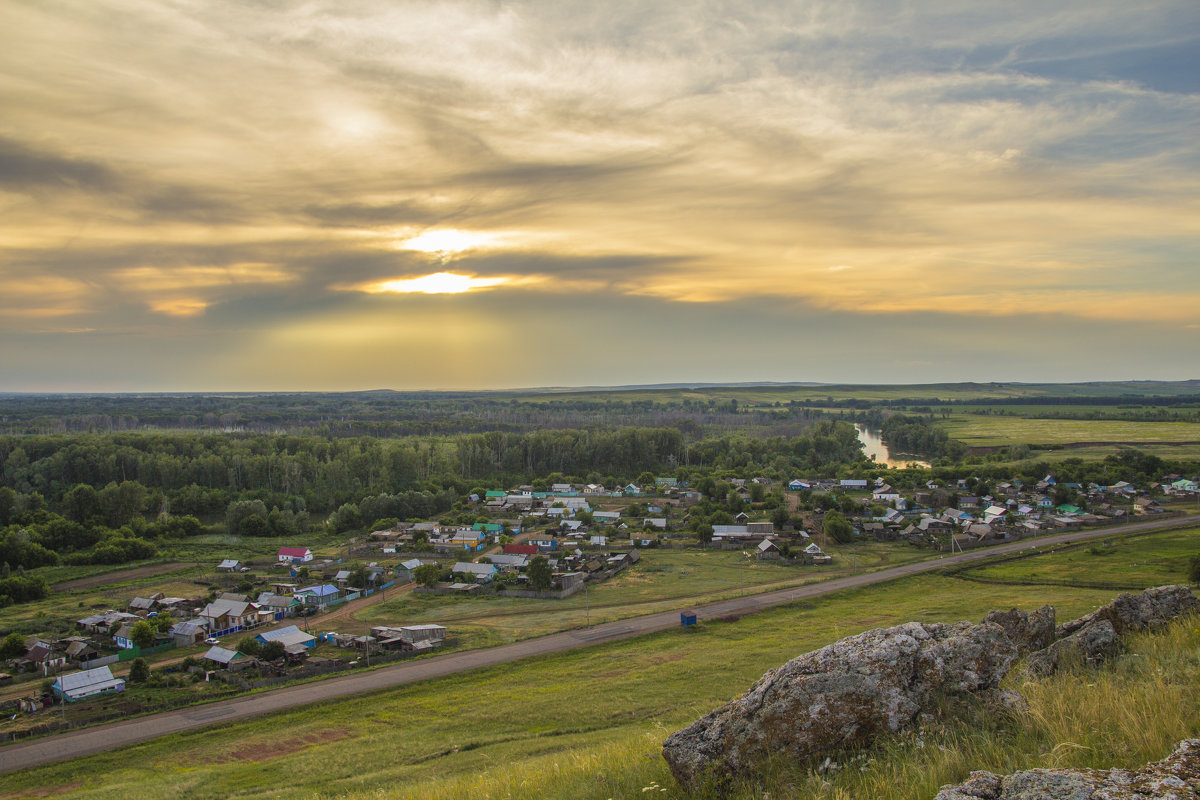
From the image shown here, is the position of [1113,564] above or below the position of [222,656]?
above

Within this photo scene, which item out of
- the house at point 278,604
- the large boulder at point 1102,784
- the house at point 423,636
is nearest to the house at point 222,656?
the house at point 423,636

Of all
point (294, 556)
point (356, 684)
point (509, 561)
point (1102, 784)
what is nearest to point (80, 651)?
point (356, 684)

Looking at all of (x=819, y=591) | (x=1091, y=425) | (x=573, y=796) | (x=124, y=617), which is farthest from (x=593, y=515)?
(x=1091, y=425)

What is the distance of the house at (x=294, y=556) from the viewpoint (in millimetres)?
58719

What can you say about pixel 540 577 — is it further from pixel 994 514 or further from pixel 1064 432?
pixel 1064 432

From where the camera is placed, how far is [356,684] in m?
29.9

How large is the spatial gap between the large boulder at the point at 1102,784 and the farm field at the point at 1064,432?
126003mm

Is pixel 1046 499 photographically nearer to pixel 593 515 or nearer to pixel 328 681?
pixel 593 515

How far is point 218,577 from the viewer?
54500 mm

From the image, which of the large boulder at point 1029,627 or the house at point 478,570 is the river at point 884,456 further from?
the large boulder at point 1029,627

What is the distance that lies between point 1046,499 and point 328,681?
75.6m

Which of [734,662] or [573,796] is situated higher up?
[573,796]

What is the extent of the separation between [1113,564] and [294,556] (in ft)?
216

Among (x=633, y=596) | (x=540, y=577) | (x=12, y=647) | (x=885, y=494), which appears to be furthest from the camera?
(x=885, y=494)
